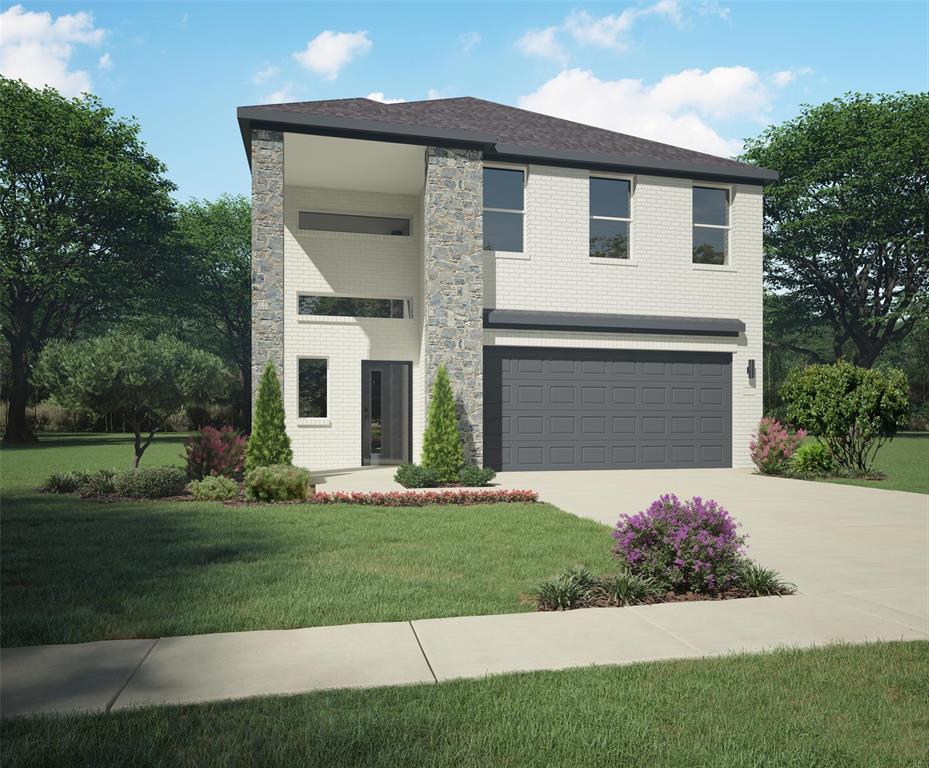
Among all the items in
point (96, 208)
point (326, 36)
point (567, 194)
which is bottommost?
point (567, 194)

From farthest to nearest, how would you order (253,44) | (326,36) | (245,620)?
(326,36)
(253,44)
(245,620)

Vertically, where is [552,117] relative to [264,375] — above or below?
above

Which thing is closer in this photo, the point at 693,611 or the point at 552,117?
the point at 693,611

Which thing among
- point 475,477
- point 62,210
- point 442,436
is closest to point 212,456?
point 442,436

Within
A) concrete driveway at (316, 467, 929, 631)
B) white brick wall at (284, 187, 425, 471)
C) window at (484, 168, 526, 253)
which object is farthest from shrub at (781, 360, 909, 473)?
white brick wall at (284, 187, 425, 471)

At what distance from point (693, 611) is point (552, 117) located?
1719 cm

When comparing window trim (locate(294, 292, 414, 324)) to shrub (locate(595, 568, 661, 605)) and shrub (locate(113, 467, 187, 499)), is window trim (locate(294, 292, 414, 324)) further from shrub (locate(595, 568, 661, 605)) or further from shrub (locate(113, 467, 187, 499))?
shrub (locate(595, 568, 661, 605))

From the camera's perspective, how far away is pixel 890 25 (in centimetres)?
999

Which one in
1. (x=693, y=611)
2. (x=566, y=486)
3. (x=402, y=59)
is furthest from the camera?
(x=566, y=486)

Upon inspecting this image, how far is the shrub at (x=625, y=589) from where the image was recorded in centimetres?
538

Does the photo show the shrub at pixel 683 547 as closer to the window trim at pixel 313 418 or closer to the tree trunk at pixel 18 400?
the window trim at pixel 313 418

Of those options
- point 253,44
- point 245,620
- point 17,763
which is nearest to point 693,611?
point 245,620

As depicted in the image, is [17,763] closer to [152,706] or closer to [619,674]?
[152,706]

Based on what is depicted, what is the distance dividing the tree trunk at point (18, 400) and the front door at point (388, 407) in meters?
16.4
